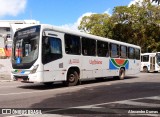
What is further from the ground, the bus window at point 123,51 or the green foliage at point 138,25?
the green foliage at point 138,25

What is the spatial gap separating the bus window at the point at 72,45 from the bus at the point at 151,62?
71.7 ft

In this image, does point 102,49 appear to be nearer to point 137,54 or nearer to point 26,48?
point 26,48

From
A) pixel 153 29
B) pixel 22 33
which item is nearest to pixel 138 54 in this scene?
pixel 22 33

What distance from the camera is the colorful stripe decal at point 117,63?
Result: 2215cm

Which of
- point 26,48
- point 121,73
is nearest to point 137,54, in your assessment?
point 121,73

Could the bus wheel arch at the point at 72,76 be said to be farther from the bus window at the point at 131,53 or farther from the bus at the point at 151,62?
the bus at the point at 151,62

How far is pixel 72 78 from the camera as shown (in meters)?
17.8

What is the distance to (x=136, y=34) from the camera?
1911 inches

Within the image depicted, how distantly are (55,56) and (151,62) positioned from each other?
24471 mm

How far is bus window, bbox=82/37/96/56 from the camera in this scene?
61.5 ft

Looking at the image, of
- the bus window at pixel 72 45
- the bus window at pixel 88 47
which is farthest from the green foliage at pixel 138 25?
the bus window at pixel 72 45

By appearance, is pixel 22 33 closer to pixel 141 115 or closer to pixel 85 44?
pixel 85 44

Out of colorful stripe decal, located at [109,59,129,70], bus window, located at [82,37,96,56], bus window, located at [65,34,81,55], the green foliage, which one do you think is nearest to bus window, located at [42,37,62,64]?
bus window, located at [65,34,81,55]

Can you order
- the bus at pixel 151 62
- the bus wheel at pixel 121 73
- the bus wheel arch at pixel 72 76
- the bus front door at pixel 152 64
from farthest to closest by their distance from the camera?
the bus front door at pixel 152 64 → the bus at pixel 151 62 → the bus wheel at pixel 121 73 → the bus wheel arch at pixel 72 76
